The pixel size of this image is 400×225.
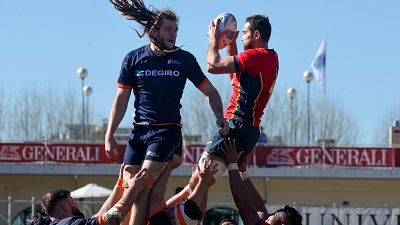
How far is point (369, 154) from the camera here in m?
36.7

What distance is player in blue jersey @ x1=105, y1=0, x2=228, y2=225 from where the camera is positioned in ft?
26.7

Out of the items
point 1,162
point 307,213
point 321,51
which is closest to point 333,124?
point 321,51

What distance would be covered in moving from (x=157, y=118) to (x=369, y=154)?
29230mm

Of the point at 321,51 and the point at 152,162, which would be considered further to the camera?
the point at 321,51

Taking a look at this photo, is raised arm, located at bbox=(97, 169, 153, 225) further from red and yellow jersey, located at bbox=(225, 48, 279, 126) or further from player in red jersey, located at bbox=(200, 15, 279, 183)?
red and yellow jersey, located at bbox=(225, 48, 279, 126)

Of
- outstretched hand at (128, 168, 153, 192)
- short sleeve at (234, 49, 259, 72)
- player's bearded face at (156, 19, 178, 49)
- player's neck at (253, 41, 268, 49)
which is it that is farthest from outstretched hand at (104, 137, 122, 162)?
player's neck at (253, 41, 268, 49)

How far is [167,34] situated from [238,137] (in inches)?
46.1

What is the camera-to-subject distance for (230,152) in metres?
8.55

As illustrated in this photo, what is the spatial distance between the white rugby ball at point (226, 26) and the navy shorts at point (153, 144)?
0.89 metres

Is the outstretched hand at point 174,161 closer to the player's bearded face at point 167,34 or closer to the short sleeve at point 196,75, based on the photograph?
the short sleeve at point 196,75

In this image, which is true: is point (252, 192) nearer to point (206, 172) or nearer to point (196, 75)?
point (206, 172)

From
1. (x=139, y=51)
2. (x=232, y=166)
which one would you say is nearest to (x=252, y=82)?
(x=232, y=166)

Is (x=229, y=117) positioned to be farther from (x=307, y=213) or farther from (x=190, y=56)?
(x=307, y=213)

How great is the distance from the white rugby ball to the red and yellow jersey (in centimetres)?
23
